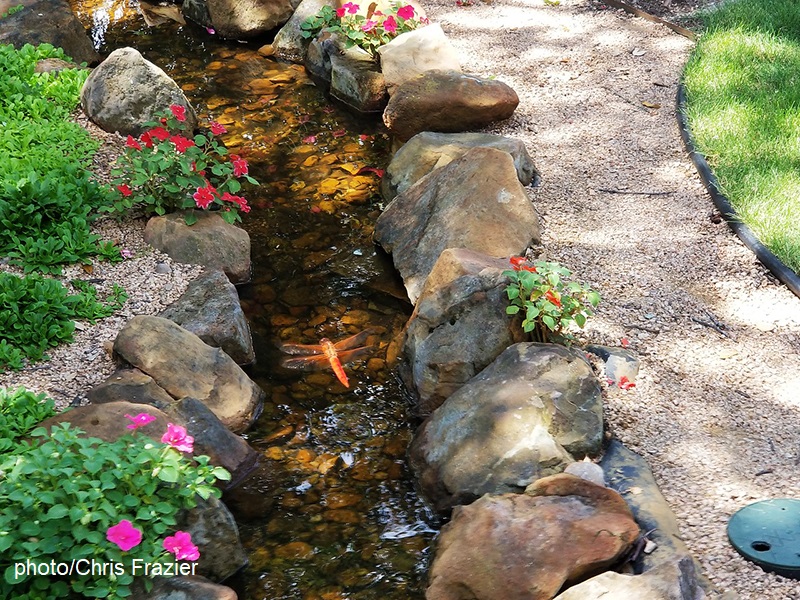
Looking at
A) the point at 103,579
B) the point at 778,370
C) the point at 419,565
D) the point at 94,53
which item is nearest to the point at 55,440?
the point at 103,579

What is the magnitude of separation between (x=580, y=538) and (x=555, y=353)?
3.35 feet

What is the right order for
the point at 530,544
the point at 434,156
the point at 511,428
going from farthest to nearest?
the point at 434,156, the point at 511,428, the point at 530,544

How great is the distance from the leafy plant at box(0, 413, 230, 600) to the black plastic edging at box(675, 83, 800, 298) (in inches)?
126

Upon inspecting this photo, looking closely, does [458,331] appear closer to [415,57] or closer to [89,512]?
[89,512]

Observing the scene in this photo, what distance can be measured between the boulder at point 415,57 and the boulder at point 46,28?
2.59m

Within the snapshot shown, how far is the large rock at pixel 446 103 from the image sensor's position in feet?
20.6

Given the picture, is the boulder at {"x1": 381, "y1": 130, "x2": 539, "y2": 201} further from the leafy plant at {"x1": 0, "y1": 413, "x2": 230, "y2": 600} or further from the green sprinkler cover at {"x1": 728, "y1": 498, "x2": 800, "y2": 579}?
the leafy plant at {"x1": 0, "y1": 413, "x2": 230, "y2": 600}

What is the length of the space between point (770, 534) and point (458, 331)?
5.40 ft

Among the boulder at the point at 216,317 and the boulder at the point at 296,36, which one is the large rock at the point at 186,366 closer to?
the boulder at the point at 216,317

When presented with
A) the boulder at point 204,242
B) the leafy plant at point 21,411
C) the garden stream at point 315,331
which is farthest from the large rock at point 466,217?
the leafy plant at point 21,411

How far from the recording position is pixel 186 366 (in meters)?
4.20

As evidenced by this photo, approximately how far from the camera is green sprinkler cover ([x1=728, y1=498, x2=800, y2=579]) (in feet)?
10.3

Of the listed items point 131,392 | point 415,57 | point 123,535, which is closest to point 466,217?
point 131,392

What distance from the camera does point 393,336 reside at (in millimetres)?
4879
